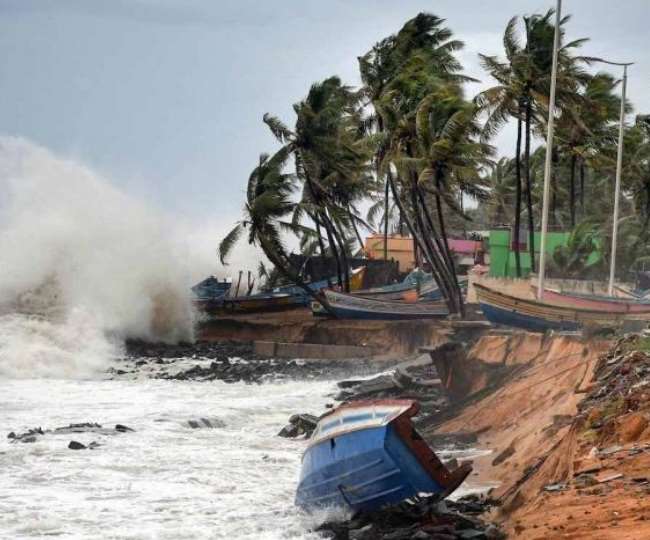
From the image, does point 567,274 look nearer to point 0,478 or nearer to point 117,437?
point 117,437

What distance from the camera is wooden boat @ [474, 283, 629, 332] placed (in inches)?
1117

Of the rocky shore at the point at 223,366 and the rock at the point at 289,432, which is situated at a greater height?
the rock at the point at 289,432

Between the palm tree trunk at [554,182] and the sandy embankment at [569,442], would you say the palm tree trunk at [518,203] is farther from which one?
the sandy embankment at [569,442]

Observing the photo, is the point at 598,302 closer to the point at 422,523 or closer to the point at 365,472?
the point at 365,472

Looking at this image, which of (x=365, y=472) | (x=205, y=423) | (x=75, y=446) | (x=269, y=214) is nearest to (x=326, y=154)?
(x=269, y=214)

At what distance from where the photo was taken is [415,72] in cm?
4375

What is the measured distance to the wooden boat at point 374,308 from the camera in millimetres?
41903

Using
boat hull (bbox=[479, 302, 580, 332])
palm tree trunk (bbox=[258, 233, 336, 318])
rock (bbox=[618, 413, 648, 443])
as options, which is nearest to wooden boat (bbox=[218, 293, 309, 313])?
palm tree trunk (bbox=[258, 233, 336, 318])

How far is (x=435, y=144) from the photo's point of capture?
37.2 metres

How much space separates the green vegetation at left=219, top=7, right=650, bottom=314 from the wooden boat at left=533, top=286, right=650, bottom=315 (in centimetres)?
683

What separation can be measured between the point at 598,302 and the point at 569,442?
19745mm

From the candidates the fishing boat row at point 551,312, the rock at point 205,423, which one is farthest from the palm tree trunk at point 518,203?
the rock at point 205,423

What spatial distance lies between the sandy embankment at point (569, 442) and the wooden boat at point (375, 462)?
0.94 meters

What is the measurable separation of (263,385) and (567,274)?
60.5ft
